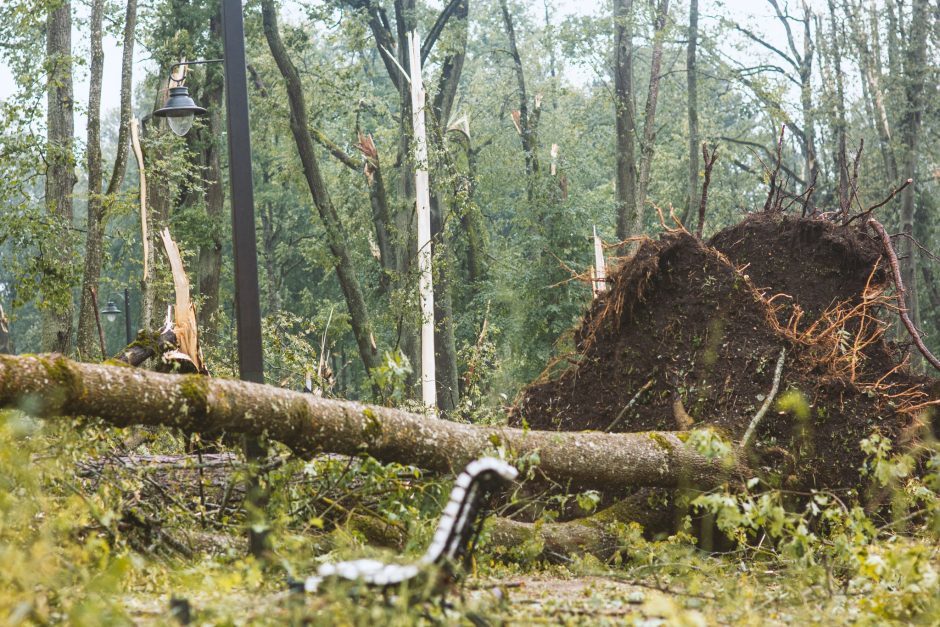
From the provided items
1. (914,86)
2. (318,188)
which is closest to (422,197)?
(318,188)

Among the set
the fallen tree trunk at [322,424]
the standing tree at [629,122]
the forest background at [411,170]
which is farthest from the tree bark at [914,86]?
the fallen tree trunk at [322,424]

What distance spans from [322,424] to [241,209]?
1.75 metres

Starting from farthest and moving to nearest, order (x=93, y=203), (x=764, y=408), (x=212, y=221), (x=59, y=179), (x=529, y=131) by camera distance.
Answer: (x=529, y=131) < (x=212, y=221) < (x=93, y=203) < (x=59, y=179) < (x=764, y=408)

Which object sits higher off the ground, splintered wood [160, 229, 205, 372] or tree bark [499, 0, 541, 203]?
tree bark [499, 0, 541, 203]

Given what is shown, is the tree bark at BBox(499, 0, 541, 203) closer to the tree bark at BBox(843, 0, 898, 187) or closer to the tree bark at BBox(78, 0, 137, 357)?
the tree bark at BBox(843, 0, 898, 187)

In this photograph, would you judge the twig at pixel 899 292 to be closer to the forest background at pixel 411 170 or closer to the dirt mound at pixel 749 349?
the dirt mound at pixel 749 349

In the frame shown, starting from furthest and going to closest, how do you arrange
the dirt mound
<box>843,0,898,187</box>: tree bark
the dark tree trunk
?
<box>843,0,898,187</box>: tree bark → the dark tree trunk → the dirt mound

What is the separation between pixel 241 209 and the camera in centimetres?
630

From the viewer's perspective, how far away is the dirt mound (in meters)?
7.38

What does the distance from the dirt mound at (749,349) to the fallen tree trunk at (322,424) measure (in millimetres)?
905

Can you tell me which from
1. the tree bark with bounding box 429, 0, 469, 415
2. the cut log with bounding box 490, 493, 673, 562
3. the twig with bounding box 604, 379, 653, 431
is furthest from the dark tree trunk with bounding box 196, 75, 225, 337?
the cut log with bounding box 490, 493, 673, 562

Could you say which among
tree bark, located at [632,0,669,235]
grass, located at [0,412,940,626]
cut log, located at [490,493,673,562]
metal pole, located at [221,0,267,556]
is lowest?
cut log, located at [490,493,673,562]

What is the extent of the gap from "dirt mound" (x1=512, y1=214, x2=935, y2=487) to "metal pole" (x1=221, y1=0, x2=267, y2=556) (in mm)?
3322

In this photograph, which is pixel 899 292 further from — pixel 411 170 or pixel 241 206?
pixel 411 170
